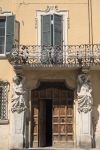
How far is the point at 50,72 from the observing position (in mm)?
20438

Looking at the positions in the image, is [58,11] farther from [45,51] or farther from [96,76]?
[96,76]

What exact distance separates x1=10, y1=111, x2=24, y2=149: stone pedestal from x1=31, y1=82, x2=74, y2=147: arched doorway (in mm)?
898

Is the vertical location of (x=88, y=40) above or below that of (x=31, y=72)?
above

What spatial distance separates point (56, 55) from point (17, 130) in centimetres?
388

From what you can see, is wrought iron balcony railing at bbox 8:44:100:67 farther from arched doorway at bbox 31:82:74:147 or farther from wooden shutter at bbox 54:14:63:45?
arched doorway at bbox 31:82:74:147

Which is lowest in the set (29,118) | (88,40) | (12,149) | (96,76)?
(12,149)

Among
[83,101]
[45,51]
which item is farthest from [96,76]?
[45,51]

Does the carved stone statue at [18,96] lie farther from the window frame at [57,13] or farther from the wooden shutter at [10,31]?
the window frame at [57,13]

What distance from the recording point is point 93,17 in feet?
68.4

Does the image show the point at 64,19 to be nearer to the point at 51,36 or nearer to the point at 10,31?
the point at 51,36

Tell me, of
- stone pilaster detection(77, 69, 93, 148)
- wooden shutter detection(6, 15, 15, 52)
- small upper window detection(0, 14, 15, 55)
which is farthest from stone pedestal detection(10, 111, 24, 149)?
wooden shutter detection(6, 15, 15, 52)

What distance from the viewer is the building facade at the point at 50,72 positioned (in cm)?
1980

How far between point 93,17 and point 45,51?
2.97 meters

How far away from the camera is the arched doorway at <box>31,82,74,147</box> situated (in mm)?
20609
